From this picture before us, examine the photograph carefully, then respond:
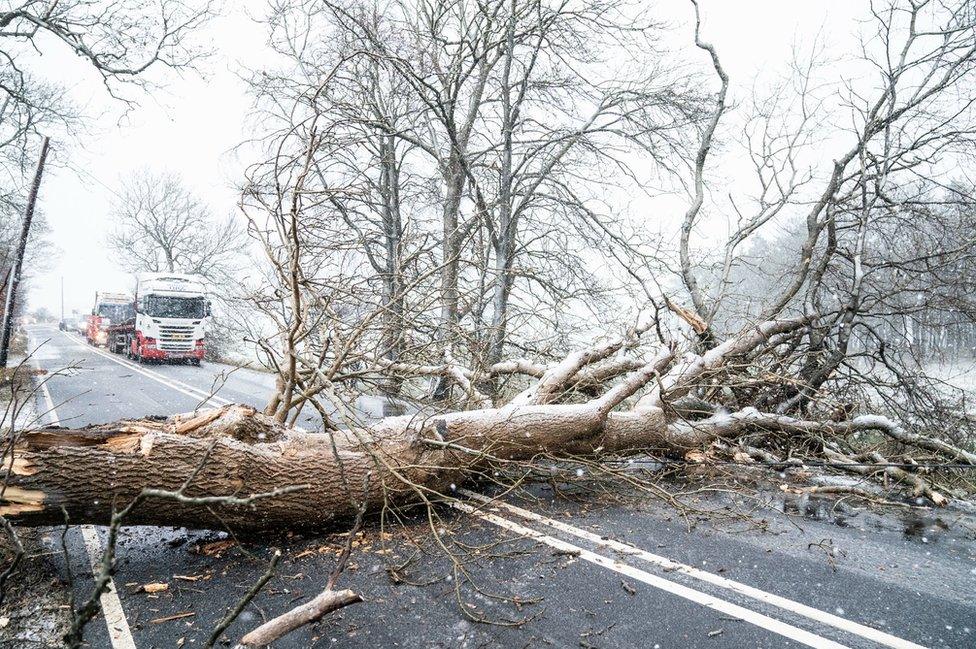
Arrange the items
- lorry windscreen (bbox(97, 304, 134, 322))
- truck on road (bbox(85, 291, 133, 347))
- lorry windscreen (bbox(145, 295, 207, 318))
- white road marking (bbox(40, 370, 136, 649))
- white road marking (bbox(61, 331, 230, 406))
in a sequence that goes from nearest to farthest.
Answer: white road marking (bbox(40, 370, 136, 649)), white road marking (bbox(61, 331, 230, 406)), lorry windscreen (bbox(145, 295, 207, 318)), lorry windscreen (bbox(97, 304, 134, 322)), truck on road (bbox(85, 291, 133, 347))

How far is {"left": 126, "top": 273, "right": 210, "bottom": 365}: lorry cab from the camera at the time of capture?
55.6 ft

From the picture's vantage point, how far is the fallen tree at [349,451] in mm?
2895

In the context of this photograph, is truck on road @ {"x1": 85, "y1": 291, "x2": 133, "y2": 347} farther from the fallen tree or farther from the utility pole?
the fallen tree

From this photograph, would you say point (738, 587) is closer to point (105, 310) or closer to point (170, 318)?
point (170, 318)

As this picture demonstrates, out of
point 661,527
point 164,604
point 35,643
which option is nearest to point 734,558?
point 661,527

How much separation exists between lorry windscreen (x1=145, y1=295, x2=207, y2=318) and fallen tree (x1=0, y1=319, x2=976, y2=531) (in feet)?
50.9

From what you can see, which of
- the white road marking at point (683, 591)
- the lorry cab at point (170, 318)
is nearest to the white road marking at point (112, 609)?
the white road marking at point (683, 591)

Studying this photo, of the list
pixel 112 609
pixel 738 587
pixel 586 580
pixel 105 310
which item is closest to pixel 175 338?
pixel 105 310

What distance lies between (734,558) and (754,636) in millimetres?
937

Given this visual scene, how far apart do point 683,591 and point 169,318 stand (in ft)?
60.7

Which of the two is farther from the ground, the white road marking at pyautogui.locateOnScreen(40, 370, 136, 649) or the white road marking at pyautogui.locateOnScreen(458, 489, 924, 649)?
the white road marking at pyautogui.locateOnScreen(458, 489, 924, 649)

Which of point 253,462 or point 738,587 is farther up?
point 253,462

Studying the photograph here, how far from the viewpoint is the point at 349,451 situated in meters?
3.79

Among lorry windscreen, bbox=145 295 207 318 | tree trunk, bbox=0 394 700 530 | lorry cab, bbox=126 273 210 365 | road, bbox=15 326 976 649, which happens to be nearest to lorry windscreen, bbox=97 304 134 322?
lorry cab, bbox=126 273 210 365
